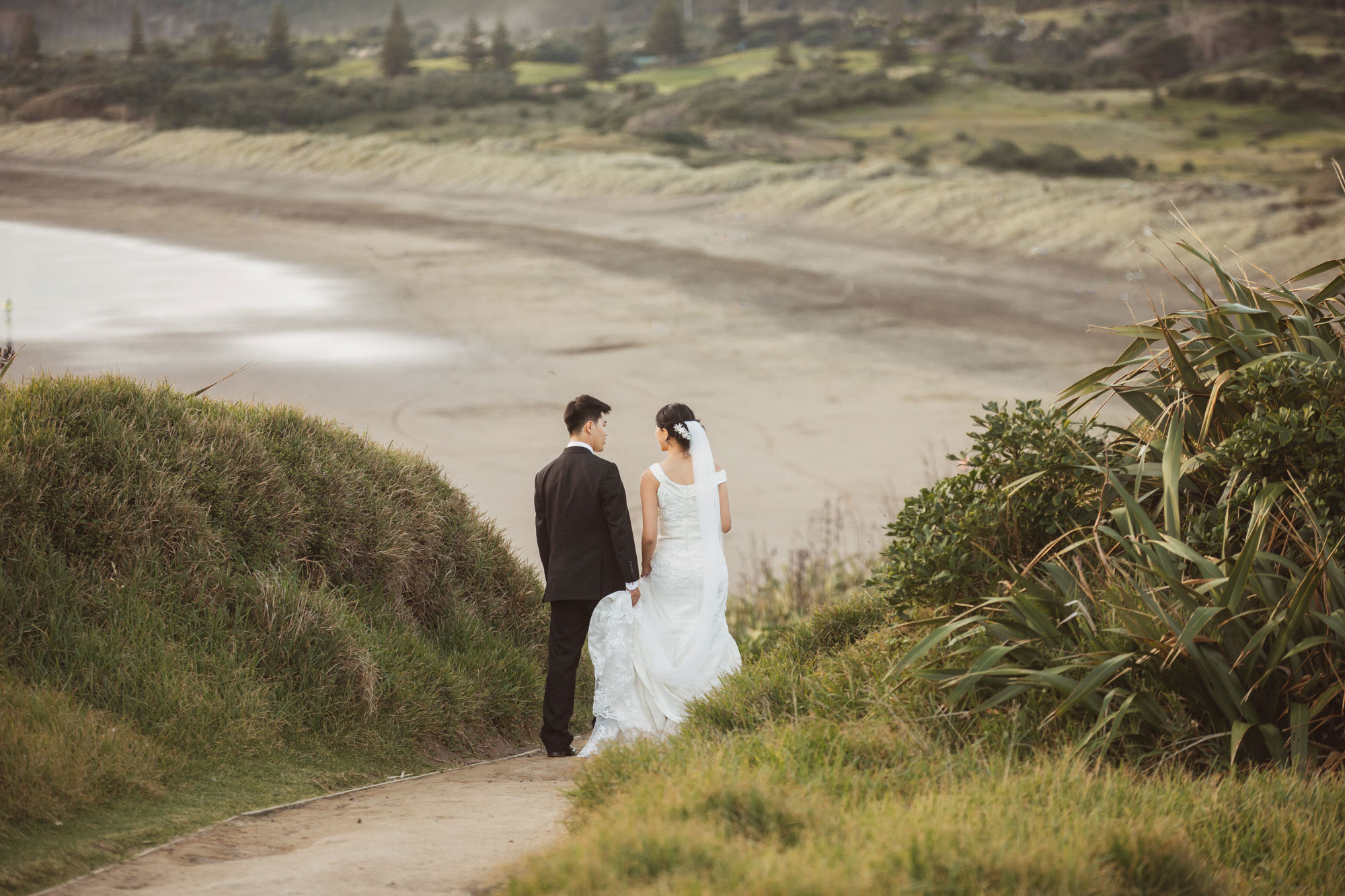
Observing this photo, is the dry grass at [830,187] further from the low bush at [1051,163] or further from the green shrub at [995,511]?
the green shrub at [995,511]

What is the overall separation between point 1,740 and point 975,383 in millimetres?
16482

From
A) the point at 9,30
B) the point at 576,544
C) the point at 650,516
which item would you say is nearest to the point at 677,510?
the point at 650,516

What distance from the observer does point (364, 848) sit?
4152 mm

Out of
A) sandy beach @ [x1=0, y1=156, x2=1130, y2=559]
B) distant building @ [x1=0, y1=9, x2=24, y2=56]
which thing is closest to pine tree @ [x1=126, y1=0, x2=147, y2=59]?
sandy beach @ [x1=0, y1=156, x2=1130, y2=559]

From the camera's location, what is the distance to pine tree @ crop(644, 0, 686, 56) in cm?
8131

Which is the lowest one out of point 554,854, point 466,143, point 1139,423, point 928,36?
point 554,854

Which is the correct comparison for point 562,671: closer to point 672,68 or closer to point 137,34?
point 137,34

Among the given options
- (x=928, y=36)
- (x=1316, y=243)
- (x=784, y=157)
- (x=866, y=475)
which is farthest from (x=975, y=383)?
(x=928, y=36)

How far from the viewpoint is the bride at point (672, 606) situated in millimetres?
6895

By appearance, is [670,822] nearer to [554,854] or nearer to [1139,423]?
[554,854]

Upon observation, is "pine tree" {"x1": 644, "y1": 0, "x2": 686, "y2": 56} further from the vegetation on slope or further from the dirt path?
the dirt path

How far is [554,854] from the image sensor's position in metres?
3.52

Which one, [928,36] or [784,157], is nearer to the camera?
[784,157]

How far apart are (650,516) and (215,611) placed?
229cm
